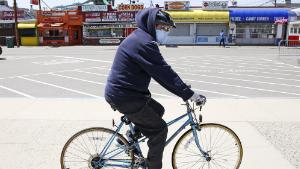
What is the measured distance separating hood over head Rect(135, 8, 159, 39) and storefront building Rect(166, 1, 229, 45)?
33907 mm

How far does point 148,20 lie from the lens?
3361mm

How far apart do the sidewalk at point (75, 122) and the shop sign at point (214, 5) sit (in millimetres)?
31363

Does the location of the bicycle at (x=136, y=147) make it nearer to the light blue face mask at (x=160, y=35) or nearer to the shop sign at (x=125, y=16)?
the light blue face mask at (x=160, y=35)

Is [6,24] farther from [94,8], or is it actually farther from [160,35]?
[160,35]

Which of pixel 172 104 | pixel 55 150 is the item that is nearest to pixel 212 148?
pixel 55 150

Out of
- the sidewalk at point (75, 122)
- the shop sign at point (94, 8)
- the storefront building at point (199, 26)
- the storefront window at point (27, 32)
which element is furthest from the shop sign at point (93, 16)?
the sidewalk at point (75, 122)

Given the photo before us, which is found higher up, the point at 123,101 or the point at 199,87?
the point at 123,101

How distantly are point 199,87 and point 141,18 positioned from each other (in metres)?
7.76

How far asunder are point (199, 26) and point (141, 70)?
3542 centimetres

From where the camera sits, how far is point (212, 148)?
14.1 feet

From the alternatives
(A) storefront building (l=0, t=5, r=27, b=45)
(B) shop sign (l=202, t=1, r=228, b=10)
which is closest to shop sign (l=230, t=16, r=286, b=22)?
(B) shop sign (l=202, t=1, r=228, b=10)

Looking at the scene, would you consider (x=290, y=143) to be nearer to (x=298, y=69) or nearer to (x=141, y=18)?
(x=141, y=18)

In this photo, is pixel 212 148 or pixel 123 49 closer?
pixel 123 49

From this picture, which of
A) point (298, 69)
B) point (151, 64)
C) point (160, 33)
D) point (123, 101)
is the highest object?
point (160, 33)
